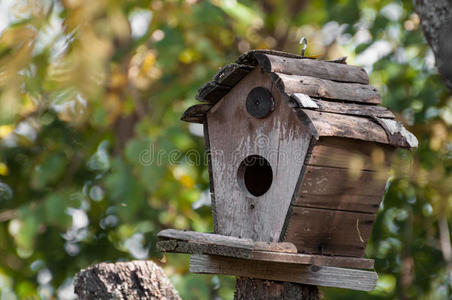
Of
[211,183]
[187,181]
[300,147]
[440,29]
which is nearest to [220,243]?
[300,147]

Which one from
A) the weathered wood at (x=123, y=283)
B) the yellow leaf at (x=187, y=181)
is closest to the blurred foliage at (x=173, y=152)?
the yellow leaf at (x=187, y=181)

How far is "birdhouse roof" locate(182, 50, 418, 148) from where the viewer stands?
2287 mm

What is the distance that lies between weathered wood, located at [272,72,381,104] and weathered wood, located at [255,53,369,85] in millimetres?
34

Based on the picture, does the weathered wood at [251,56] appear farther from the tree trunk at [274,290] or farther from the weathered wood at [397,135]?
the tree trunk at [274,290]

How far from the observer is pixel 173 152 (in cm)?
448

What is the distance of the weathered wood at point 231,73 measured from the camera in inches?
98.5

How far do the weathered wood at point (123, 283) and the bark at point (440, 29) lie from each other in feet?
4.60

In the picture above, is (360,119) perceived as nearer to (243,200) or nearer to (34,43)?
(243,200)

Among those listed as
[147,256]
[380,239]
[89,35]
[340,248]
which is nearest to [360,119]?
[340,248]

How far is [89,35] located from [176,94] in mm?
3471

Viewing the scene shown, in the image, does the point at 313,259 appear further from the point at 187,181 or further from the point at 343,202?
the point at 187,181

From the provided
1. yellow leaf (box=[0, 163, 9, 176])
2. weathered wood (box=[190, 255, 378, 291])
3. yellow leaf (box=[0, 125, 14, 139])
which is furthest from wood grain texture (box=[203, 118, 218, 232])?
yellow leaf (box=[0, 163, 9, 176])

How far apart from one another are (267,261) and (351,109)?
0.66 metres

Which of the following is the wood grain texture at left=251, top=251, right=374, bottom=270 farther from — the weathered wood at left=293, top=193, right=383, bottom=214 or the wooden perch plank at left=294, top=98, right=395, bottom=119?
the wooden perch plank at left=294, top=98, right=395, bottom=119
